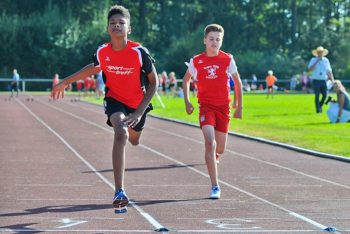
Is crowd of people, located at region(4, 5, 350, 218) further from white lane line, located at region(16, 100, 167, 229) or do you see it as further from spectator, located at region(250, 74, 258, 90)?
spectator, located at region(250, 74, 258, 90)

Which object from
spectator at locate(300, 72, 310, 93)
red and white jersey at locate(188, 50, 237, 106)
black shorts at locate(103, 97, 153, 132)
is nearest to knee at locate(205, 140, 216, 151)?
red and white jersey at locate(188, 50, 237, 106)

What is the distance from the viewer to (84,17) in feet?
307

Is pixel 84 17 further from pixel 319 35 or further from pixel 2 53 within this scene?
pixel 319 35

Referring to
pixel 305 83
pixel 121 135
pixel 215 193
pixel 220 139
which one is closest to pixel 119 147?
pixel 121 135

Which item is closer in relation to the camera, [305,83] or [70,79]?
[70,79]

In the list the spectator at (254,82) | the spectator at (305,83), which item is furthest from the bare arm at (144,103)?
the spectator at (254,82)

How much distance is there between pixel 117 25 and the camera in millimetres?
9898

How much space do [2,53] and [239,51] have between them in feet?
82.6

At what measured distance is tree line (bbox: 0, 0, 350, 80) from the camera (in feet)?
270

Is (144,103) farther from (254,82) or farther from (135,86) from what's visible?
(254,82)

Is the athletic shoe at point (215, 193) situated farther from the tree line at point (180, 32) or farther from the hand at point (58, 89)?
the tree line at point (180, 32)

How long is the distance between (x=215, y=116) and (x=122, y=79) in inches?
90.6

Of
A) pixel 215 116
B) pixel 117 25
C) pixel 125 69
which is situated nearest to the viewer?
pixel 117 25

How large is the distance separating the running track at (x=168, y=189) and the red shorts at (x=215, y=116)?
2.75ft
